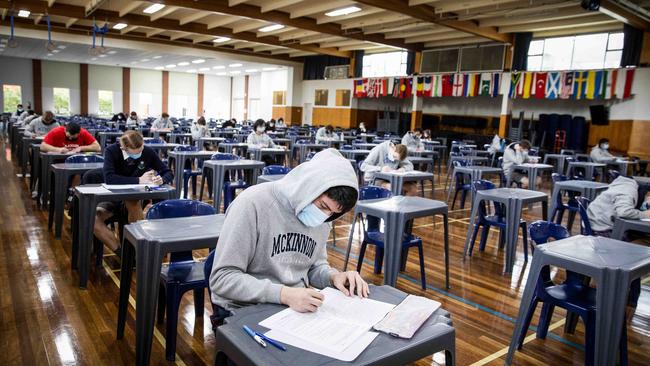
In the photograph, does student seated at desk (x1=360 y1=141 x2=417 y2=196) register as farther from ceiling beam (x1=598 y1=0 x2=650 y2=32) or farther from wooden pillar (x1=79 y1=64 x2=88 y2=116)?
wooden pillar (x1=79 y1=64 x2=88 y2=116)

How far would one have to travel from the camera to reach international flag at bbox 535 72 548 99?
13.7m

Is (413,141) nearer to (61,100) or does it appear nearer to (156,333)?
(156,333)

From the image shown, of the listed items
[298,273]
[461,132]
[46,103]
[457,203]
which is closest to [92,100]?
[46,103]

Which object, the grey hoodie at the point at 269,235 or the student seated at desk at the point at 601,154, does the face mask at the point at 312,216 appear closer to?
the grey hoodie at the point at 269,235

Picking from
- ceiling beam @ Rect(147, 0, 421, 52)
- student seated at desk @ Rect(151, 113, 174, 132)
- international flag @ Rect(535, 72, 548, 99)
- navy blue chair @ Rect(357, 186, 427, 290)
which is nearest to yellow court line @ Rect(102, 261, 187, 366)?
navy blue chair @ Rect(357, 186, 427, 290)

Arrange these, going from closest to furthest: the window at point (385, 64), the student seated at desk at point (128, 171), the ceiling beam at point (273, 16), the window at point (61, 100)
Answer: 1. the student seated at desk at point (128, 171)
2. the ceiling beam at point (273, 16)
3. the window at point (385, 64)
4. the window at point (61, 100)

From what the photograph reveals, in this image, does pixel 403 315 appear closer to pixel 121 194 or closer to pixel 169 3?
pixel 121 194

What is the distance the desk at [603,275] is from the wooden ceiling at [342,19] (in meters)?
8.14

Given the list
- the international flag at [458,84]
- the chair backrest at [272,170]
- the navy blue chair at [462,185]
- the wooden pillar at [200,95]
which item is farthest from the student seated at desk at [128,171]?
the wooden pillar at [200,95]

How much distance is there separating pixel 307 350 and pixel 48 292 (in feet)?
9.72

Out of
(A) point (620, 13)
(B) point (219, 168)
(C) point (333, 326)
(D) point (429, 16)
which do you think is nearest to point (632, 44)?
(A) point (620, 13)

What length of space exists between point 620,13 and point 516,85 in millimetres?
4620

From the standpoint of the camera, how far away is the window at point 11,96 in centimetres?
2509

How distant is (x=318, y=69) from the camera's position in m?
21.7
